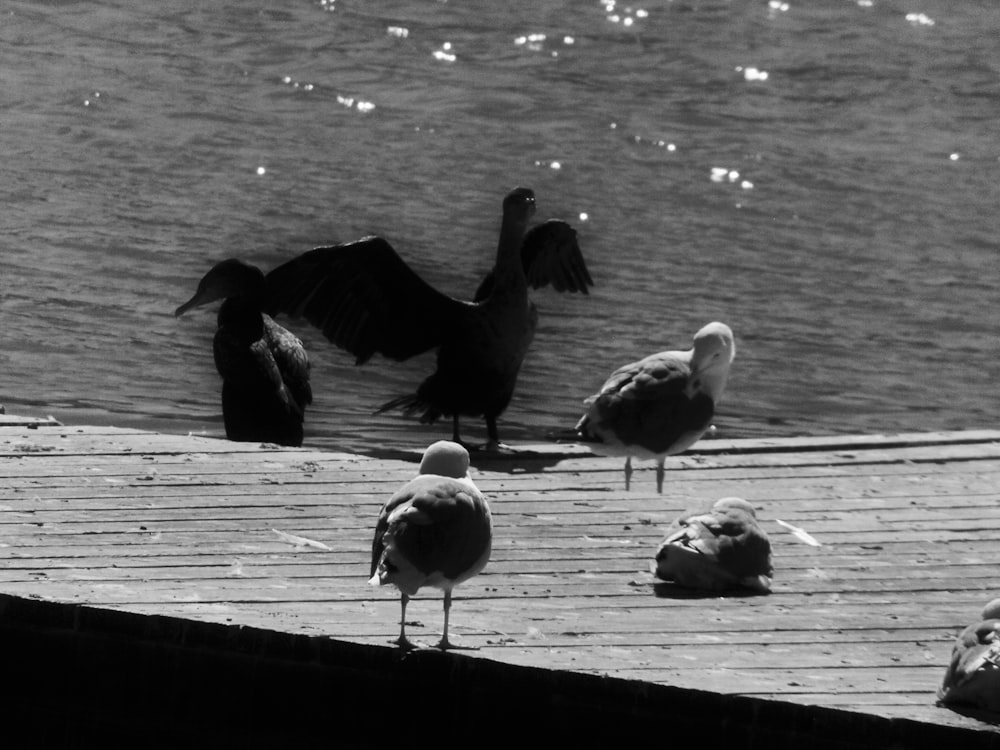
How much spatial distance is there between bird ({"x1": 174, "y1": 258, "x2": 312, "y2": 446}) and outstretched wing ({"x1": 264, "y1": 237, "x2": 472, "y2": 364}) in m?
0.39

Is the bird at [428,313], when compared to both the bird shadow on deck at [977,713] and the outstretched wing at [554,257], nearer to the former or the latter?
the outstretched wing at [554,257]

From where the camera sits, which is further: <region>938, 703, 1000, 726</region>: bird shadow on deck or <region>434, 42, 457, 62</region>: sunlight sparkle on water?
<region>434, 42, 457, 62</region>: sunlight sparkle on water

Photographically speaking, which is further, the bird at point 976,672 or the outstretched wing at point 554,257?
the outstretched wing at point 554,257

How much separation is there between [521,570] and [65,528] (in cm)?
158

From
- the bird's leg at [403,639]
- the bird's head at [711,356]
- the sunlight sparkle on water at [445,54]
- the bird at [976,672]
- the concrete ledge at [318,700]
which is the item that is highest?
the bird's head at [711,356]

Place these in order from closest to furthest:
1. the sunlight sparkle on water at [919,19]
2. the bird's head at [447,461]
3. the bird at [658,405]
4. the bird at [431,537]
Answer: the bird at [431,537] < the bird's head at [447,461] < the bird at [658,405] < the sunlight sparkle on water at [919,19]

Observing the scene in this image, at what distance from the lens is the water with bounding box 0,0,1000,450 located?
44.8 feet

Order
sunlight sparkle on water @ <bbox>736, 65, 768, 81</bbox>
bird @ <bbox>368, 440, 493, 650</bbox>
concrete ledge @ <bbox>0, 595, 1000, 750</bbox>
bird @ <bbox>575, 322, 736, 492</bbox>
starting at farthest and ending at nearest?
sunlight sparkle on water @ <bbox>736, 65, 768, 81</bbox>
bird @ <bbox>575, 322, 736, 492</bbox>
concrete ledge @ <bbox>0, 595, 1000, 750</bbox>
bird @ <bbox>368, 440, 493, 650</bbox>

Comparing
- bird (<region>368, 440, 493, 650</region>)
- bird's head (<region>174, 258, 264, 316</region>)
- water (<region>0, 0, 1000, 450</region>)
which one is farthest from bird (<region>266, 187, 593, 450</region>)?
bird (<region>368, 440, 493, 650</region>)

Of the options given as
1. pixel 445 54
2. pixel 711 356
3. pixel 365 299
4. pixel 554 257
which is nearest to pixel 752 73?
pixel 445 54

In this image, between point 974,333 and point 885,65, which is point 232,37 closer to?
point 885,65

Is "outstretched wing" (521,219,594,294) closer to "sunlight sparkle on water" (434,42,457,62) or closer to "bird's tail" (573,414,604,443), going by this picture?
"bird's tail" (573,414,604,443)

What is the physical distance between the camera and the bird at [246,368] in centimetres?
950

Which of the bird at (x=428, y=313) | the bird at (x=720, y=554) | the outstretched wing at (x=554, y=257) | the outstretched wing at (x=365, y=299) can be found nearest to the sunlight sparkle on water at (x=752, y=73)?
the outstretched wing at (x=554, y=257)
